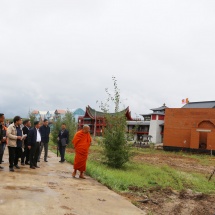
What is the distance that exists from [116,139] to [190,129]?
69.1ft

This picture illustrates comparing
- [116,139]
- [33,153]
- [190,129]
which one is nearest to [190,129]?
[190,129]

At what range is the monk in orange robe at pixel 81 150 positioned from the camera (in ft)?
28.5

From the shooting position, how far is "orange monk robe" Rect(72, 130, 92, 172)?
868 cm

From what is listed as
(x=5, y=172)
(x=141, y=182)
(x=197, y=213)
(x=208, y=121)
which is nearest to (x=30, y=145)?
(x=5, y=172)

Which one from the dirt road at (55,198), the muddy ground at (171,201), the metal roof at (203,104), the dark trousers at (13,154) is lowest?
the muddy ground at (171,201)

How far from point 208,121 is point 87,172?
2409 centimetres

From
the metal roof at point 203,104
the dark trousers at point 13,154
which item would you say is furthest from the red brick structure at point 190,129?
the dark trousers at point 13,154

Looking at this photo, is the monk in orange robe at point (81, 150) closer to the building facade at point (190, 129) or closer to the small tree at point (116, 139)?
the small tree at point (116, 139)

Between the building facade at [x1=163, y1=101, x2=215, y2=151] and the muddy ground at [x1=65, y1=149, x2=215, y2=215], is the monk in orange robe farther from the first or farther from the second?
the building facade at [x1=163, y1=101, x2=215, y2=151]

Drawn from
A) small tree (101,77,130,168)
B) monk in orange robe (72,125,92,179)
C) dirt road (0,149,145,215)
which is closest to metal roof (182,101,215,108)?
small tree (101,77,130,168)

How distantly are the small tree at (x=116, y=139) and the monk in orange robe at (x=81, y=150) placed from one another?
3.85m

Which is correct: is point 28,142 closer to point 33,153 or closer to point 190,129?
point 33,153

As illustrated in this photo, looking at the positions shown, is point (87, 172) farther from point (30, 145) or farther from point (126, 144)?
point (126, 144)

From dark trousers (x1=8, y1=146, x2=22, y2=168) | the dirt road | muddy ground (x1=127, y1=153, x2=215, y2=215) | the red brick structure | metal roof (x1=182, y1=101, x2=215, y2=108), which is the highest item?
metal roof (x1=182, y1=101, x2=215, y2=108)
